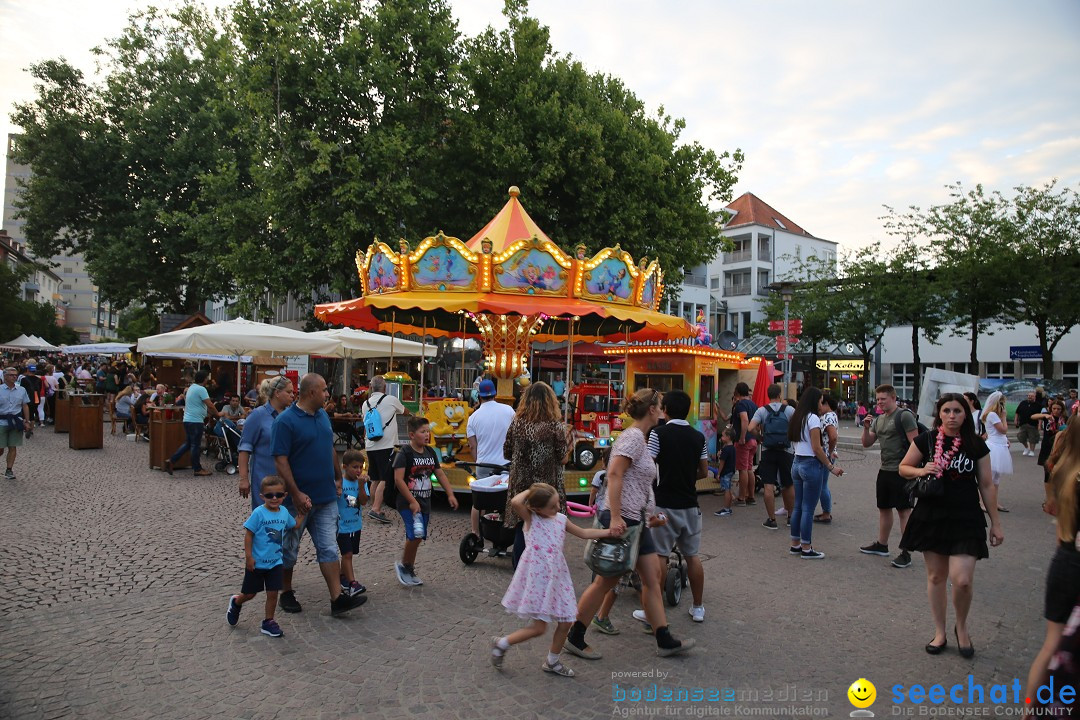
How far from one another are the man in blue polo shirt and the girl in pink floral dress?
1.51 meters

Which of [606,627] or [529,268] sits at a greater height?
[529,268]

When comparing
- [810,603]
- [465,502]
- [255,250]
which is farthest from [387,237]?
[810,603]

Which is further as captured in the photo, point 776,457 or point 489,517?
point 776,457

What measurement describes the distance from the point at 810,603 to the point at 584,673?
95.1 inches

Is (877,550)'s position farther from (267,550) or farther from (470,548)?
(267,550)

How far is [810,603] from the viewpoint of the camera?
572 centimetres

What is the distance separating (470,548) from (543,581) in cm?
261

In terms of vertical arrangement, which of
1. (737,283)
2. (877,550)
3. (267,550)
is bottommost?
(877,550)

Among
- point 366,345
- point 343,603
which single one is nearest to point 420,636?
point 343,603

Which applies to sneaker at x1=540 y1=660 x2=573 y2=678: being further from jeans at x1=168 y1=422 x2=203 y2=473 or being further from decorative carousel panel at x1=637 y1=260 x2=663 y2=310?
jeans at x1=168 y1=422 x2=203 y2=473

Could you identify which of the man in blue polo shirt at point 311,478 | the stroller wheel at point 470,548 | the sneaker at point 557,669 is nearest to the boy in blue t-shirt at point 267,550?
the man in blue polo shirt at point 311,478

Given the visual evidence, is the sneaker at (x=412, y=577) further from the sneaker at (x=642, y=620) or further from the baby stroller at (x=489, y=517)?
the sneaker at (x=642, y=620)

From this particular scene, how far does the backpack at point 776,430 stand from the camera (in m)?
8.80

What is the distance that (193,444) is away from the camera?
11.7 m
